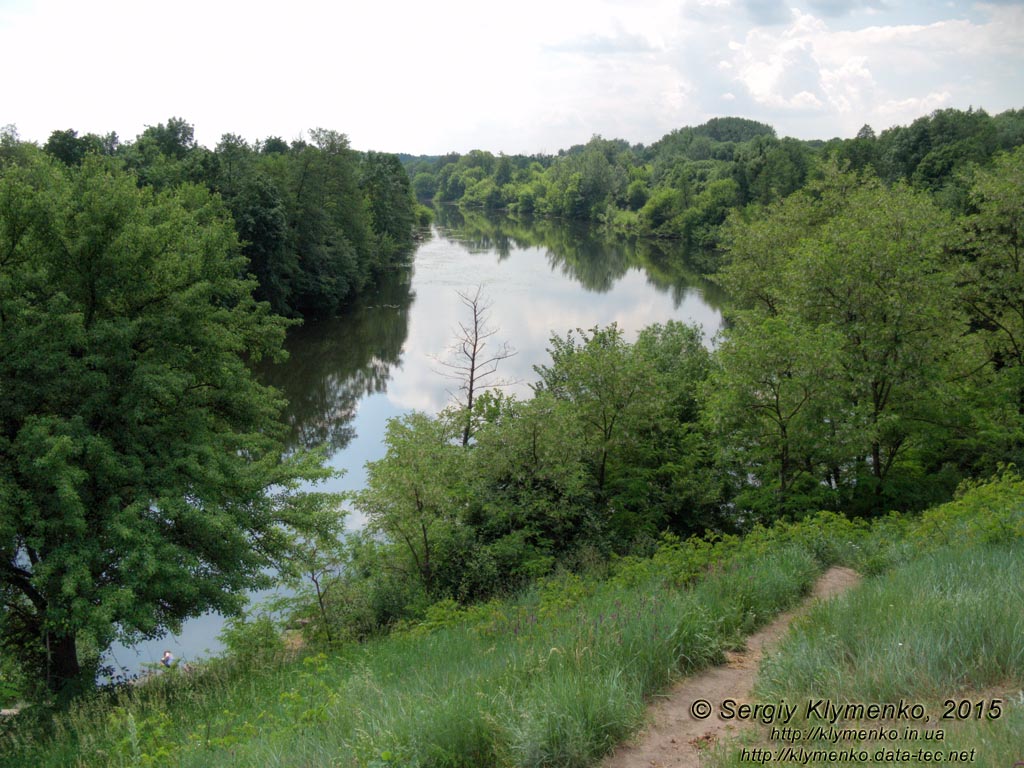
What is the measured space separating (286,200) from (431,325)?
1176cm

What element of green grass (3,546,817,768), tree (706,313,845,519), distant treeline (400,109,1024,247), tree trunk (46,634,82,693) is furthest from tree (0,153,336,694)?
distant treeline (400,109,1024,247)

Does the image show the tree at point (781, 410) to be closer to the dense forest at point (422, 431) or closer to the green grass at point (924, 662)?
the dense forest at point (422, 431)

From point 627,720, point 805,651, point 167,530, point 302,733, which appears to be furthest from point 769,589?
point 167,530

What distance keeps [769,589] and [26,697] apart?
1038cm

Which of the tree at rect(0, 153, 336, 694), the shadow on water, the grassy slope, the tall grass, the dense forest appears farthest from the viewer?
the shadow on water

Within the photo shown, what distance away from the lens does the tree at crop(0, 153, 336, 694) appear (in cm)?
934

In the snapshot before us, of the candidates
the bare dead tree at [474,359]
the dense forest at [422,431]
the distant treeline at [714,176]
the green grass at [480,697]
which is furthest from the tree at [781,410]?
the distant treeline at [714,176]

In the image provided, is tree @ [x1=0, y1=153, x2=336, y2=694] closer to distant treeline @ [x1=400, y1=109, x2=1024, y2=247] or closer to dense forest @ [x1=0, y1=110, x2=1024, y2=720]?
dense forest @ [x1=0, y1=110, x2=1024, y2=720]

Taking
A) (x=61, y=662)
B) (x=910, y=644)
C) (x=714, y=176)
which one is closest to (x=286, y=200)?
(x=61, y=662)

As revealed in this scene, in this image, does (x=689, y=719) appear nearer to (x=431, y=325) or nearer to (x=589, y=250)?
(x=431, y=325)

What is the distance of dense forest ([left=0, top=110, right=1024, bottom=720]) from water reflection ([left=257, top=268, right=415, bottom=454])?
836 centimetres

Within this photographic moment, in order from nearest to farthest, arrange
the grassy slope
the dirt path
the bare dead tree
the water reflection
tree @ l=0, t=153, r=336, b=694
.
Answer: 1. the grassy slope
2. the dirt path
3. tree @ l=0, t=153, r=336, b=694
4. the bare dead tree
5. the water reflection

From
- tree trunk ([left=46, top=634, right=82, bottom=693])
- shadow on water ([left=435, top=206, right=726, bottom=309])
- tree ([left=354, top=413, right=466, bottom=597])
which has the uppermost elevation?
shadow on water ([left=435, top=206, right=726, bottom=309])

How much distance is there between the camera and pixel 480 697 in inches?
182
